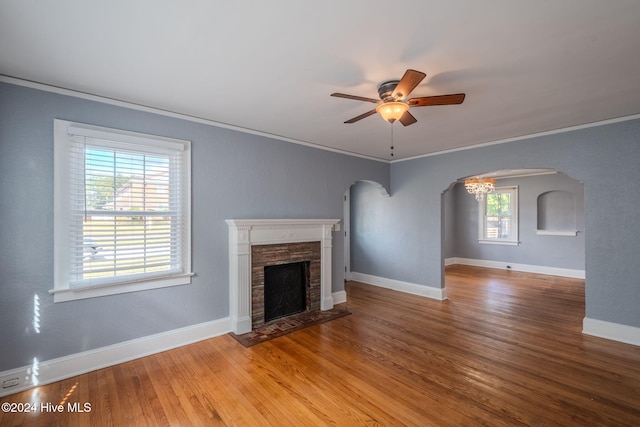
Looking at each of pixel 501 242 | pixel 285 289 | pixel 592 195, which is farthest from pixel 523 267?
pixel 285 289

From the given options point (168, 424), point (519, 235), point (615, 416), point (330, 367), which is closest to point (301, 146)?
point (330, 367)

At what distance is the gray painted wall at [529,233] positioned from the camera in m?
6.86

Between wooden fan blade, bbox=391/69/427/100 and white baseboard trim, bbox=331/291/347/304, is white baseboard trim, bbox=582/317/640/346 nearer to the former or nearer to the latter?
white baseboard trim, bbox=331/291/347/304

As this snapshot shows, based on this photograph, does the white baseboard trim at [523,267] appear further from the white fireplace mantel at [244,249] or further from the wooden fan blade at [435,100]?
the wooden fan blade at [435,100]

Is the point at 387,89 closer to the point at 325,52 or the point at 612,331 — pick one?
the point at 325,52

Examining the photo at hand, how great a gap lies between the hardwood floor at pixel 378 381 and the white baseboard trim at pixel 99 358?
0.26 feet

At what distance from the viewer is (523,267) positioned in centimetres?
757

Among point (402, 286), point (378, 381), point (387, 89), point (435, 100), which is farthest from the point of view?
point (402, 286)

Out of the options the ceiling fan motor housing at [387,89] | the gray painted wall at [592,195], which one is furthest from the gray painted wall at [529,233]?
the ceiling fan motor housing at [387,89]

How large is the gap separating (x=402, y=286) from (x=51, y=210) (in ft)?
17.1

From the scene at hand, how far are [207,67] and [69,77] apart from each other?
1240mm

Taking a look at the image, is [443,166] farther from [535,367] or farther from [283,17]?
[283,17]

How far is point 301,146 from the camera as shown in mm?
4406

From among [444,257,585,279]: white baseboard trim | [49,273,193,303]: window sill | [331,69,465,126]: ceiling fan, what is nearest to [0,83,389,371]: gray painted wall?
[49,273,193,303]: window sill
